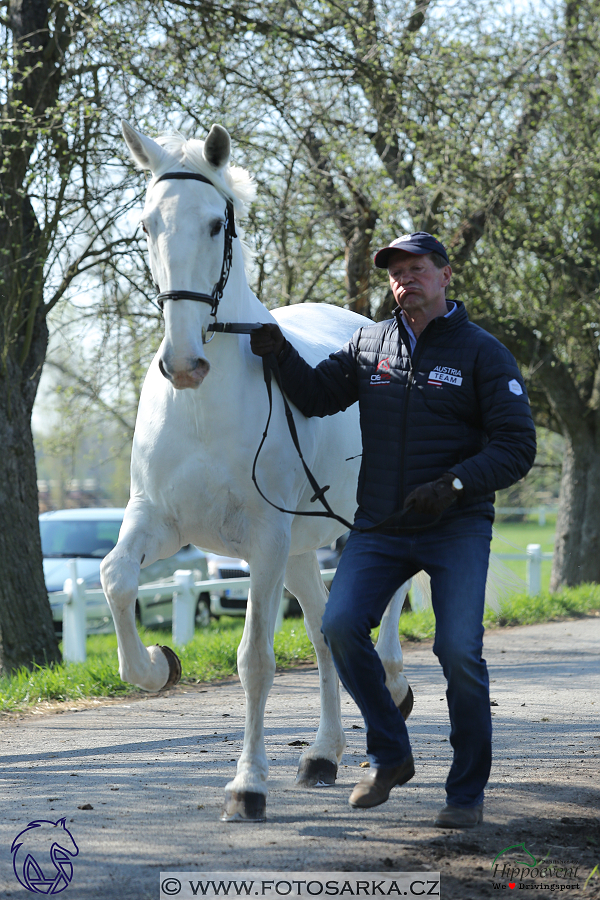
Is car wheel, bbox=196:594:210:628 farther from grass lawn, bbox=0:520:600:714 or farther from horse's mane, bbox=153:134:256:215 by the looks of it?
horse's mane, bbox=153:134:256:215

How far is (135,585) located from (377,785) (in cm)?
127

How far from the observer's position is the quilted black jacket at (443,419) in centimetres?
358

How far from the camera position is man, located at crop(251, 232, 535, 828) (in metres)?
3.54

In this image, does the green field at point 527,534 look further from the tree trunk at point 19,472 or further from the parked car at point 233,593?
the tree trunk at point 19,472

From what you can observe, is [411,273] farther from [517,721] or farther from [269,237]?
[269,237]

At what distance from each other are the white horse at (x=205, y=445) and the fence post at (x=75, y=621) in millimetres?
4788

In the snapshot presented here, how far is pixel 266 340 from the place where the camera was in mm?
4027

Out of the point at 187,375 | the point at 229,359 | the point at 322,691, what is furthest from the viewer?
the point at 322,691

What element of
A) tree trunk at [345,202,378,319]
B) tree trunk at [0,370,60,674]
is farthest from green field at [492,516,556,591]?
tree trunk at [0,370,60,674]

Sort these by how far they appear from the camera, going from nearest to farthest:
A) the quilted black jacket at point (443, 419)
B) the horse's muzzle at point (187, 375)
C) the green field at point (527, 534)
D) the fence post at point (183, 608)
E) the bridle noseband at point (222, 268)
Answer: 1. the horse's muzzle at point (187, 375)
2. the bridle noseband at point (222, 268)
3. the quilted black jacket at point (443, 419)
4. the fence post at point (183, 608)
5. the green field at point (527, 534)

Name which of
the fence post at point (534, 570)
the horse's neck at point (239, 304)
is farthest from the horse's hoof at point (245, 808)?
the fence post at point (534, 570)

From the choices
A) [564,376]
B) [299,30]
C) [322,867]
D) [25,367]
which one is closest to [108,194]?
[25,367]

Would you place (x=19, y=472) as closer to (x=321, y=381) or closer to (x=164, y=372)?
(x=321, y=381)

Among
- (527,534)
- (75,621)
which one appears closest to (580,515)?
(75,621)
